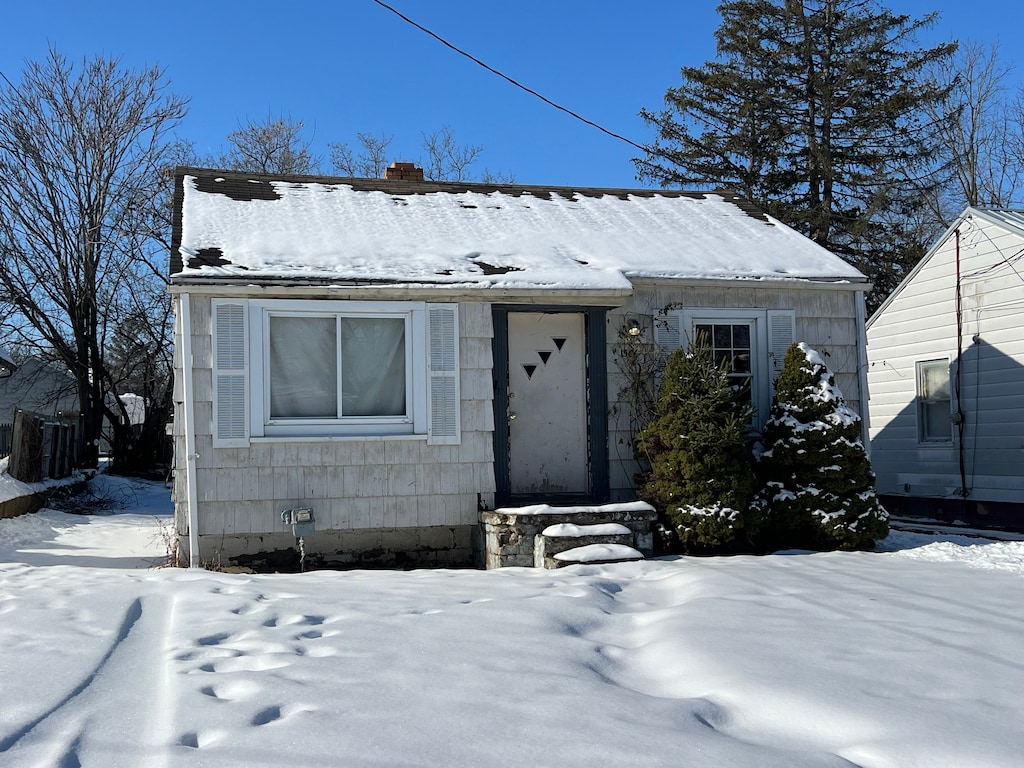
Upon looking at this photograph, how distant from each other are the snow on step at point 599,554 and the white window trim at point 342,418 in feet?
5.83

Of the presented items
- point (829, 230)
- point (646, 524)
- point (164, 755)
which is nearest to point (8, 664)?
point (164, 755)

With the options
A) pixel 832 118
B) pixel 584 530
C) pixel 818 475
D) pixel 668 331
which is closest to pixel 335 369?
pixel 584 530

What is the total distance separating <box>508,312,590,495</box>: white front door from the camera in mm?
9023

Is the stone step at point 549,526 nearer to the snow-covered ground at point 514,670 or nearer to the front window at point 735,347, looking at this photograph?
the snow-covered ground at point 514,670

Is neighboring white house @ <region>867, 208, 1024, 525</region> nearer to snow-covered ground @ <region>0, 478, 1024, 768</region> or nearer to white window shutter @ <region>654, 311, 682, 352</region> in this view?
white window shutter @ <region>654, 311, 682, 352</region>

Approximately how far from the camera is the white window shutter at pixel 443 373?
8.31 meters

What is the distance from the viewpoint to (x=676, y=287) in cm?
926

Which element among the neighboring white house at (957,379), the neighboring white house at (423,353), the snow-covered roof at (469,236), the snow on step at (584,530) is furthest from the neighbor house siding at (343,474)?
the neighboring white house at (957,379)

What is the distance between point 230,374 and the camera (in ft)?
25.8

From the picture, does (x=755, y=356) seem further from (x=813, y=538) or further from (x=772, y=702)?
(x=772, y=702)

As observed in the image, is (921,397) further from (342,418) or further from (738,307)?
(342,418)

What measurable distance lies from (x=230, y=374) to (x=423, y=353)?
1721 mm

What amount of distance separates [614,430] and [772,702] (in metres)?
5.42

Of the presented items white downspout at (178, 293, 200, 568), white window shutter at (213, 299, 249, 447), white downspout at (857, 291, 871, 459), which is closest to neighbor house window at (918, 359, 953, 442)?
white downspout at (857, 291, 871, 459)
